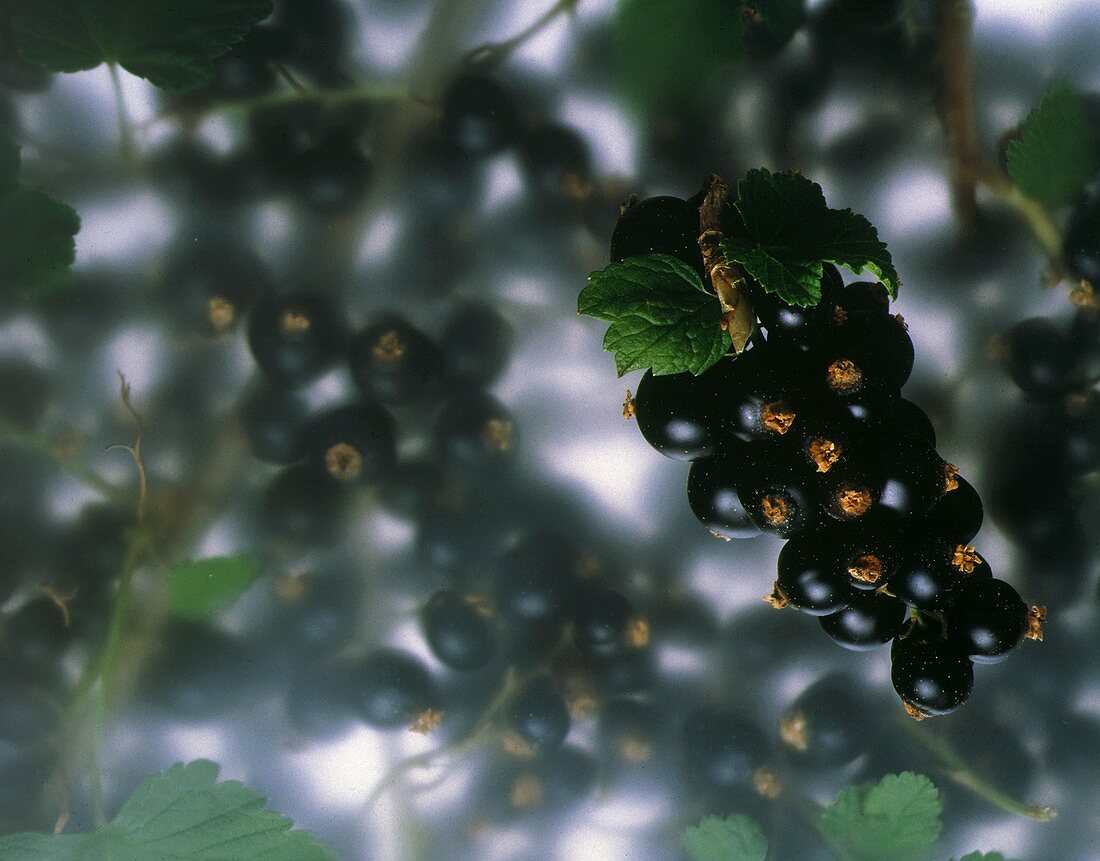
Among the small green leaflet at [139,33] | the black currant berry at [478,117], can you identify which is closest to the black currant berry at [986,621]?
the black currant berry at [478,117]

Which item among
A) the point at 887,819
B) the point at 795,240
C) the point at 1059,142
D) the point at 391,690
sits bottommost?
the point at 887,819

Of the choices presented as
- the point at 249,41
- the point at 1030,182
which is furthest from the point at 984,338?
the point at 249,41

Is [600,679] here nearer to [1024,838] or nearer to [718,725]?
[718,725]

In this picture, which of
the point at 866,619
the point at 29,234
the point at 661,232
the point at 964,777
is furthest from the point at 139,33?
the point at 964,777

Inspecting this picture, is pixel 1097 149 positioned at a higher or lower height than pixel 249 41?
lower

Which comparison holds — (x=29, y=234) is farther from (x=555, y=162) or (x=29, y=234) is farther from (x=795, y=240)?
(x=795, y=240)
